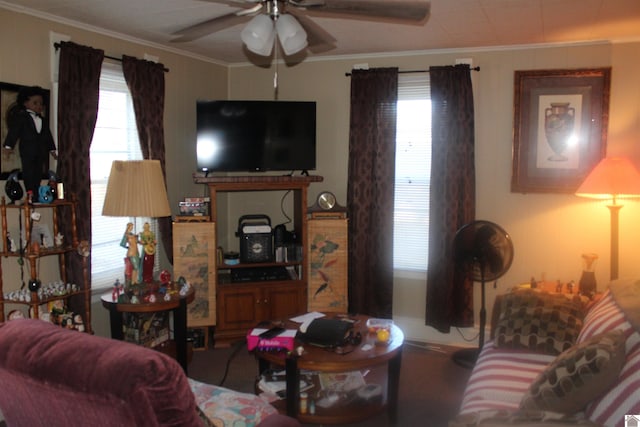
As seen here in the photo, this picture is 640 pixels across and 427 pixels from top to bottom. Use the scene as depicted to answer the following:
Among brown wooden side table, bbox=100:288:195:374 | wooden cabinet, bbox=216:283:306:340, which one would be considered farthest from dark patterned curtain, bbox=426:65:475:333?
brown wooden side table, bbox=100:288:195:374

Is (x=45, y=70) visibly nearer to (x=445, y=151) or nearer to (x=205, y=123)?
(x=205, y=123)

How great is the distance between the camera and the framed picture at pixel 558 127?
390 centimetres

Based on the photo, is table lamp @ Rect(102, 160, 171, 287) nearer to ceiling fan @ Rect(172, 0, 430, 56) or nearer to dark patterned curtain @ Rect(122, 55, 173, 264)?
dark patterned curtain @ Rect(122, 55, 173, 264)

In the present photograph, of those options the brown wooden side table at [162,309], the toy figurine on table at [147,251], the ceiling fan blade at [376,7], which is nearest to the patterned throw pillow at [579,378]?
the ceiling fan blade at [376,7]

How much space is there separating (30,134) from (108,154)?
28.7 inches

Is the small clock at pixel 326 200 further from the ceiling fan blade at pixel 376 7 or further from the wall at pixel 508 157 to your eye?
the ceiling fan blade at pixel 376 7

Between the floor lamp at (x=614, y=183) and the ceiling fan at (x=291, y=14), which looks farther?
the floor lamp at (x=614, y=183)

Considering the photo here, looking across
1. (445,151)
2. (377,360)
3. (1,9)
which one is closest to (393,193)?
(445,151)

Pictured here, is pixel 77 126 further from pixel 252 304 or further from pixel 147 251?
pixel 252 304

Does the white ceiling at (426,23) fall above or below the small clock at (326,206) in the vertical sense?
above

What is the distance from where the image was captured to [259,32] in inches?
86.0

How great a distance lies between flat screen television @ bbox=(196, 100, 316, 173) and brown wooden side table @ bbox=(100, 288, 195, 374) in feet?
4.11

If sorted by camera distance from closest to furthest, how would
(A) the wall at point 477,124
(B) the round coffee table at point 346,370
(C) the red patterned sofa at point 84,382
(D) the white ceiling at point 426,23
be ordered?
(C) the red patterned sofa at point 84,382, (B) the round coffee table at point 346,370, (D) the white ceiling at point 426,23, (A) the wall at point 477,124

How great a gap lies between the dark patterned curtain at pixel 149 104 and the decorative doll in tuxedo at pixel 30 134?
29.1 inches
